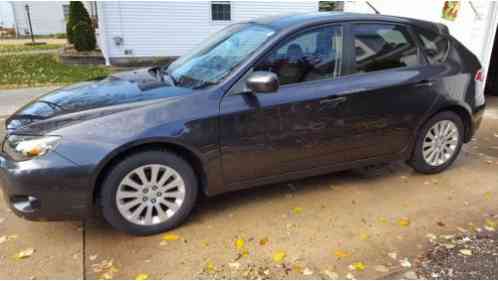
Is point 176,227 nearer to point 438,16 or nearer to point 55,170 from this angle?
point 55,170

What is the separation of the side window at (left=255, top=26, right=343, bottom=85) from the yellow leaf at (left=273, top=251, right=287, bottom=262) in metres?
1.33

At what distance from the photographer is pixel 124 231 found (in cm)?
302

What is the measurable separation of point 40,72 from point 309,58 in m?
9.40

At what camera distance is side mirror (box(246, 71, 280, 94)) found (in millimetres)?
2971

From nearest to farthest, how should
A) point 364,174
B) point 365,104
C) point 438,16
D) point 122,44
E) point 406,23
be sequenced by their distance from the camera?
1. point 365,104
2. point 406,23
3. point 364,174
4. point 438,16
5. point 122,44

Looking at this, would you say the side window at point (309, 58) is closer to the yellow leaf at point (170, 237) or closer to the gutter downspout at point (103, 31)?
the yellow leaf at point (170, 237)

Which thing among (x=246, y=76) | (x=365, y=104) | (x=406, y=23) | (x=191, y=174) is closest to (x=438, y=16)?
(x=406, y=23)

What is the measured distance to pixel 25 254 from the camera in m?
2.86

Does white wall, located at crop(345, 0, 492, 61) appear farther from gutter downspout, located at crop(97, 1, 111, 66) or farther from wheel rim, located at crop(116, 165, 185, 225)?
gutter downspout, located at crop(97, 1, 111, 66)

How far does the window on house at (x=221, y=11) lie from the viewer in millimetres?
13289

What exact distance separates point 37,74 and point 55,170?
886 cm

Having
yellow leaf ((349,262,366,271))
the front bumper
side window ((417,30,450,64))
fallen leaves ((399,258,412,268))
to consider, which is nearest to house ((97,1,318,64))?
side window ((417,30,450,64))

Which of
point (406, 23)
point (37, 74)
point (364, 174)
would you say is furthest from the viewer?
point (37, 74)

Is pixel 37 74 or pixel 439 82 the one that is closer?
pixel 439 82
